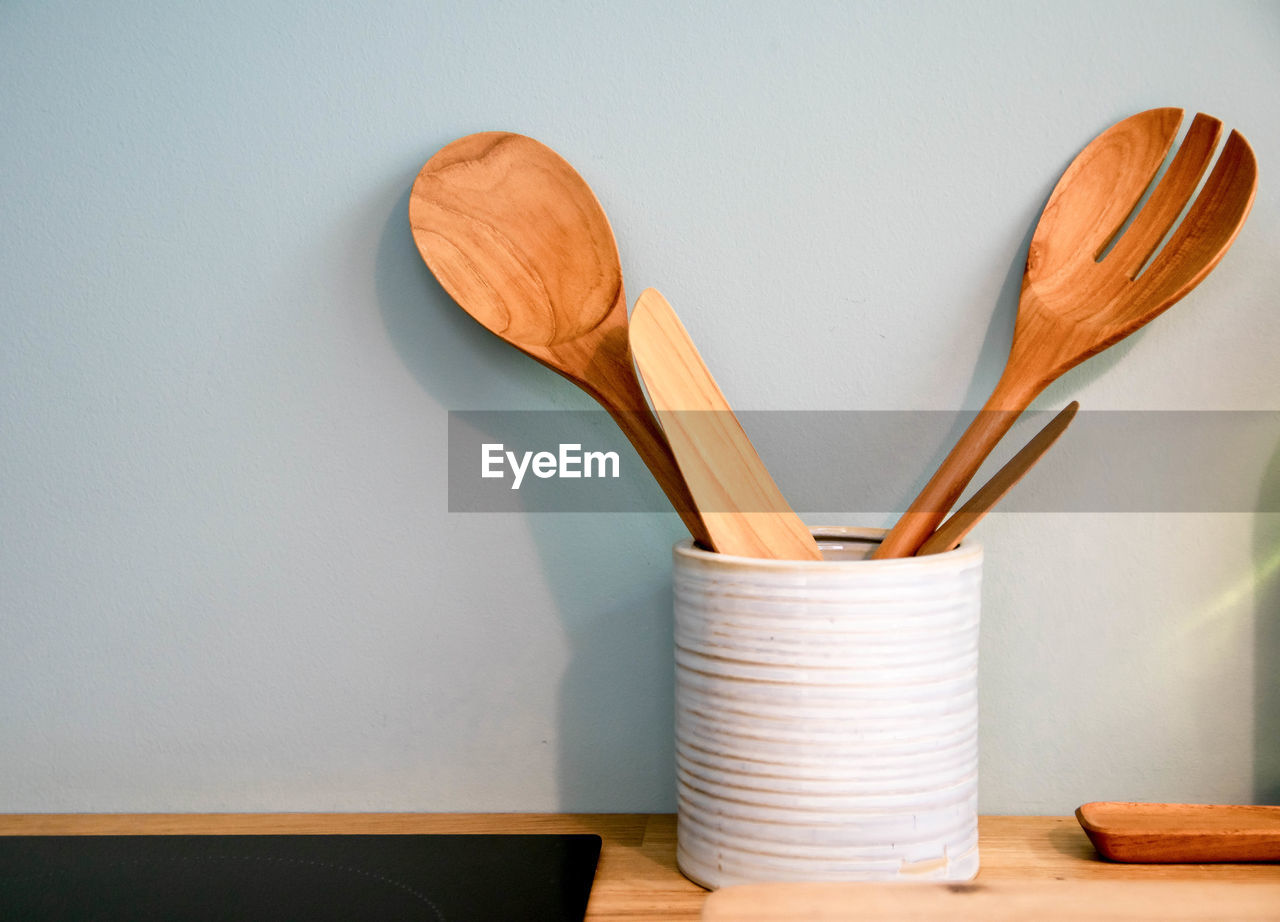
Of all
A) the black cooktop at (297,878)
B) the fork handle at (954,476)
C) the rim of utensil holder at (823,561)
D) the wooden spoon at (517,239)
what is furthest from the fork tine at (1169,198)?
the black cooktop at (297,878)

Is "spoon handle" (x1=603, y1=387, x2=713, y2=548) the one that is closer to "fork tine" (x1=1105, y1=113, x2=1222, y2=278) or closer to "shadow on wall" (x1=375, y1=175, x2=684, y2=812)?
"shadow on wall" (x1=375, y1=175, x2=684, y2=812)

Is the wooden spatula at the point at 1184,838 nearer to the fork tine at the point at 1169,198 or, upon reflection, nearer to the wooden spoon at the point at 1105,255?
the wooden spoon at the point at 1105,255

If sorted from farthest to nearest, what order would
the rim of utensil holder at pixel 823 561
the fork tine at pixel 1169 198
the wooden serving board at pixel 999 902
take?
1. the fork tine at pixel 1169 198
2. the rim of utensil holder at pixel 823 561
3. the wooden serving board at pixel 999 902

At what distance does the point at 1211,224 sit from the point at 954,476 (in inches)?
9.6

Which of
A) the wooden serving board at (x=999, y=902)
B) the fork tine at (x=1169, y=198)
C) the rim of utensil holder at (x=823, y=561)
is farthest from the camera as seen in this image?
the fork tine at (x=1169, y=198)

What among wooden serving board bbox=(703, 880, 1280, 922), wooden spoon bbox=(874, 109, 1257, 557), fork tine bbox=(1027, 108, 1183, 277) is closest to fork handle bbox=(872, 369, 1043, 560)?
wooden spoon bbox=(874, 109, 1257, 557)

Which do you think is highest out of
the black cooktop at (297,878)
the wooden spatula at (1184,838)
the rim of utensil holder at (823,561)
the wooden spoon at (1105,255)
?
the wooden spoon at (1105,255)

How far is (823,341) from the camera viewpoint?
0.66 m

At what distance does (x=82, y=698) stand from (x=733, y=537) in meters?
0.50

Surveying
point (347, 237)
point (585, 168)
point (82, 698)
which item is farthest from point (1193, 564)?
point (82, 698)

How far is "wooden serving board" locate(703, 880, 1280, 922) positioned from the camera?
396 mm

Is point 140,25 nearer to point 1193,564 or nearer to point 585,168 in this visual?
point 585,168

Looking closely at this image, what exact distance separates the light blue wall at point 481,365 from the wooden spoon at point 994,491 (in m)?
0.10

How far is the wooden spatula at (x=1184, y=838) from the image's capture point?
57 cm
